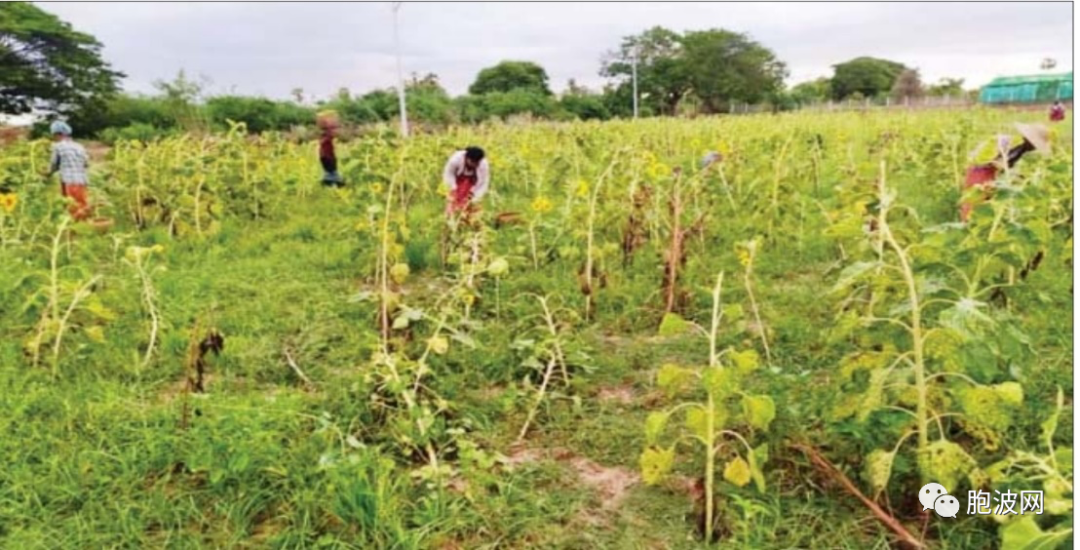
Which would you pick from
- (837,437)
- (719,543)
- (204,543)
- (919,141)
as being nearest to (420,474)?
(204,543)

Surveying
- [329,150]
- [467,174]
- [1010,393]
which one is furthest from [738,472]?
[329,150]

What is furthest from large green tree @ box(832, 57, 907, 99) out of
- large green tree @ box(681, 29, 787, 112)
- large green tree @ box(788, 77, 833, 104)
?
large green tree @ box(681, 29, 787, 112)

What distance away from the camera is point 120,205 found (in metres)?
6.36

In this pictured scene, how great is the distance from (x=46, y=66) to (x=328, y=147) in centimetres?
2145

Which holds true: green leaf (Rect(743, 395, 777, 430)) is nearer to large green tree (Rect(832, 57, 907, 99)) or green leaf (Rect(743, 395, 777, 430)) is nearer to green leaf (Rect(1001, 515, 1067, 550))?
green leaf (Rect(1001, 515, 1067, 550))

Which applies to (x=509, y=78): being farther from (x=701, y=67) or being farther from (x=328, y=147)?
(x=328, y=147)

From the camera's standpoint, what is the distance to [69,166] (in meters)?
6.32

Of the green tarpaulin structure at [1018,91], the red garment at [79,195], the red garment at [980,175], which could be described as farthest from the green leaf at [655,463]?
the green tarpaulin structure at [1018,91]

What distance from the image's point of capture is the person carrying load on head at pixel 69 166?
248 inches

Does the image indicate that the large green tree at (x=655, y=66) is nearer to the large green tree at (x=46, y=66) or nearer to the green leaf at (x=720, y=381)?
the large green tree at (x=46, y=66)

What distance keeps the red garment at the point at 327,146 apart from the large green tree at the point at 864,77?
5196 cm

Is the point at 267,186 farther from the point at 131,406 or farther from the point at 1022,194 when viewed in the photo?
the point at 1022,194

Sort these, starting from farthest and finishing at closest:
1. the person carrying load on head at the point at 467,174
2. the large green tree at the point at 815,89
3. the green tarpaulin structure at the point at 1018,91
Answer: the large green tree at the point at 815,89, the green tarpaulin structure at the point at 1018,91, the person carrying load on head at the point at 467,174

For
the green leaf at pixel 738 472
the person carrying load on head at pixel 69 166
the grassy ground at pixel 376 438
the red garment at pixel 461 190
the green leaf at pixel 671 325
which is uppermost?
the person carrying load on head at pixel 69 166
